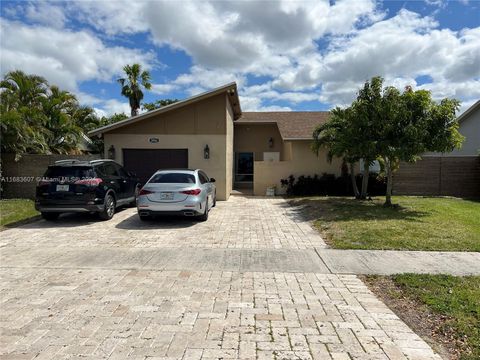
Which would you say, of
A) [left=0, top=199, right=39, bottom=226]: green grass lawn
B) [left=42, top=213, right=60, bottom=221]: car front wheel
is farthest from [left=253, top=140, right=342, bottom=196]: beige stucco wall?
[left=0, top=199, right=39, bottom=226]: green grass lawn

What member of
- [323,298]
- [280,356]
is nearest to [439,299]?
[323,298]

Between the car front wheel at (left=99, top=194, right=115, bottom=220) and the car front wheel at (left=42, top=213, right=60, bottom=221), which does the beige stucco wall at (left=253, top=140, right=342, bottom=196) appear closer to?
the car front wheel at (left=99, top=194, right=115, bottom=220)

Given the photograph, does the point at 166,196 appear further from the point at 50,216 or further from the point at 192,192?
the point at 50,216

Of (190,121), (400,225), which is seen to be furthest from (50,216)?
(400,225)

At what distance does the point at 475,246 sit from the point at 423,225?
79.6 inches

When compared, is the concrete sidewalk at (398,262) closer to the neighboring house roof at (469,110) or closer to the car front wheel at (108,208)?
the car front wheel at (108,208)

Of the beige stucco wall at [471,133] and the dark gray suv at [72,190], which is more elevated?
the beige stucco wall at [471,133]

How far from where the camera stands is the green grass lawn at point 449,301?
352 centimetres

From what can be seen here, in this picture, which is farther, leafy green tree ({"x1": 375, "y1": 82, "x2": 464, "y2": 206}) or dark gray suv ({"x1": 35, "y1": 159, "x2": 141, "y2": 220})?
leafy green tree ({"x1": 375, "y1": 82, "x2": 464, "y2": 206})

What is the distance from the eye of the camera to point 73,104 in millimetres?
20031

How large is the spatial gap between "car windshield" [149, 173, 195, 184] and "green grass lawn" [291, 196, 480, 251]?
3836mm

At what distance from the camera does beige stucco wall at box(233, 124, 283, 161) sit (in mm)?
21953

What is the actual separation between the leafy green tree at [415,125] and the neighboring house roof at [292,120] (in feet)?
19.9

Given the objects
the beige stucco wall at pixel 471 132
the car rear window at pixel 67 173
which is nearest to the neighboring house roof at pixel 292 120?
the beige stucco wall at pixel 471 132
